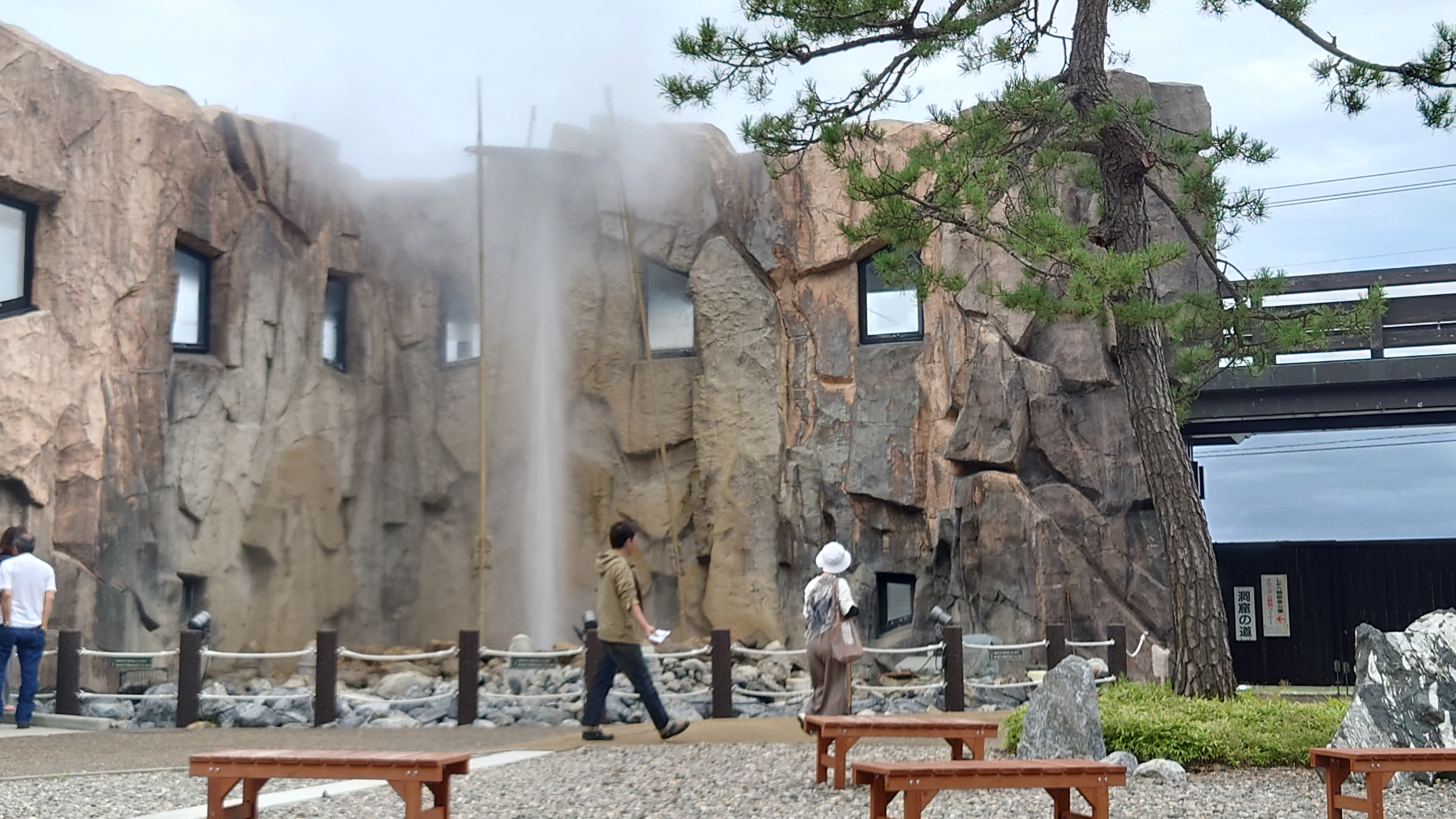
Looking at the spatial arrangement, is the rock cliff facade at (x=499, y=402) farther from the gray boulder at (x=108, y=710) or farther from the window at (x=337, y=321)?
the gray boulder at (x=108, y=710)

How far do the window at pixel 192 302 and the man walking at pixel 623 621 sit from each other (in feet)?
30.9

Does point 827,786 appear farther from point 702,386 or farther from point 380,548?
point 380,548

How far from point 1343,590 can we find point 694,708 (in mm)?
9796

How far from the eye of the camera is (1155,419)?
956cm

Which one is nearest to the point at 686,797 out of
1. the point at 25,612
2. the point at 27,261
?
the point at 25,612

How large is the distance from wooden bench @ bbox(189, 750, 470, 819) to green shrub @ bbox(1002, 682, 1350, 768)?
161 inches

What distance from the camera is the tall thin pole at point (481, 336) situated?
1772 centimetres

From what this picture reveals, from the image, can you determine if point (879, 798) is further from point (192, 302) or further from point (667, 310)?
point (667, 310)

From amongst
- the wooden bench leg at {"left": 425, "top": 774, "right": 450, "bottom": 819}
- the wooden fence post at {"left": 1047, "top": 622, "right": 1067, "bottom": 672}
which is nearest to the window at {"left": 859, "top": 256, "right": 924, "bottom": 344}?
the wooden fence post at {"left": 1047, "top": 622, "right": 1067, "bottom": 672}

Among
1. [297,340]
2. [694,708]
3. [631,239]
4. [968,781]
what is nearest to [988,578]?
[694,708]

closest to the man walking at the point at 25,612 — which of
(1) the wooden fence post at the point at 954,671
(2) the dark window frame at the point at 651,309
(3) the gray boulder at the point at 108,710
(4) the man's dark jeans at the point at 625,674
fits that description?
(3) the gray boulder at the point at 108,710

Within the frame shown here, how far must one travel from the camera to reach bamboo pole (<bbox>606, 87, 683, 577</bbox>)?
59.0 feet

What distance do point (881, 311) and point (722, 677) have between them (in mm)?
7154

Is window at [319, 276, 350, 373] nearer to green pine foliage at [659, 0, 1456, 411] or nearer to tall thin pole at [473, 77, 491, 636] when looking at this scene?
tall thin pole at [473, 77, 491, 636]
